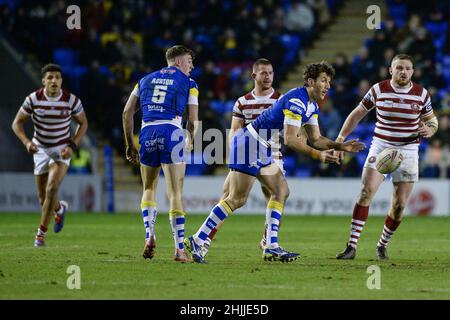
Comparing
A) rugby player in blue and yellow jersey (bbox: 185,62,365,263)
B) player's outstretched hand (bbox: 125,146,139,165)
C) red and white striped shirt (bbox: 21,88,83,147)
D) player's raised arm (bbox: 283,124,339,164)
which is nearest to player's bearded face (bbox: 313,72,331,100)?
rugby player in blue and yellow jersey (bbox: 185,62,365,263)

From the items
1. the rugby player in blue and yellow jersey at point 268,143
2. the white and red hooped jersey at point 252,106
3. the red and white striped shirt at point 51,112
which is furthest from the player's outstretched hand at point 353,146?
the red and white striped shirt at point 51,112

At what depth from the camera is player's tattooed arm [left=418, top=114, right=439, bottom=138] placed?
1229 cm

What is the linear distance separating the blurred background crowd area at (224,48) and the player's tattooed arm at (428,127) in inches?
414

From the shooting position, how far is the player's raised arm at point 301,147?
10703 millimetres

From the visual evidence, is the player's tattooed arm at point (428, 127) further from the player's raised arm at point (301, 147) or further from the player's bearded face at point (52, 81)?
the player's bearded face at point (52, 81)

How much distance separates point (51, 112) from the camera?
14594 mm

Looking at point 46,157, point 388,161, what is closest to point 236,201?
point 388,161

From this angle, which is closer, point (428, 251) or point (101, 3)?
point (428, 251)

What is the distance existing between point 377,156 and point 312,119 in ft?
4.86

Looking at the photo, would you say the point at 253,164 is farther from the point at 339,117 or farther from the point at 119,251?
the point at 339,117

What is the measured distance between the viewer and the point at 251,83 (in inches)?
1008

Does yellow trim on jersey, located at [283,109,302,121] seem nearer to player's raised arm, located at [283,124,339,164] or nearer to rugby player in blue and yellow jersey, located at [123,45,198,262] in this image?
player's raised arm, located at [283,124,339,164]

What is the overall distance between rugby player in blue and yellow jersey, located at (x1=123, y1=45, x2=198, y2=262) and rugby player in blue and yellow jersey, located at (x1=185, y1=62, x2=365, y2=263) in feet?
1.33
